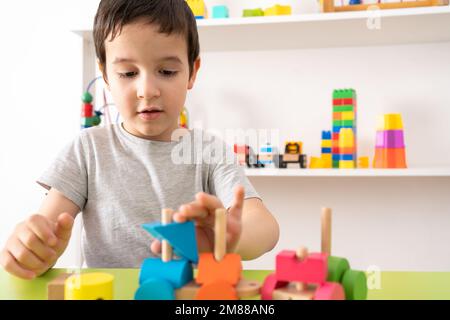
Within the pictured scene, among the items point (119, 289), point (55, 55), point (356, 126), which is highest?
point (55, 55)

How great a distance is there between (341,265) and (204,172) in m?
0.45

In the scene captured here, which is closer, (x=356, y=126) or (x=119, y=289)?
(x=119, y=289)

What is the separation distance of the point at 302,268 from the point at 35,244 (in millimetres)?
264

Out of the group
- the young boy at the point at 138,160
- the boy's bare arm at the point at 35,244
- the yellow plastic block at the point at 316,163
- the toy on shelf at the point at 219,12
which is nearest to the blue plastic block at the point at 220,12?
the toy on shelf at the point at 219,12

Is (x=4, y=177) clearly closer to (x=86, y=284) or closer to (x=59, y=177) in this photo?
(x=59, y=177)

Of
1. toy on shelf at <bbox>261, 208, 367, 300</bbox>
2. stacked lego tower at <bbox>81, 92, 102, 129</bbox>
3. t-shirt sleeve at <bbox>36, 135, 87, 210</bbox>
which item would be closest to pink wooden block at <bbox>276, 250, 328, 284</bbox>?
toy on shelf at <bbox>261, 208, 367, 300</bbox>

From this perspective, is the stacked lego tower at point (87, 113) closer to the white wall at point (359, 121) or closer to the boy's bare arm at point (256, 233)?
the white wall at point (359, 121)

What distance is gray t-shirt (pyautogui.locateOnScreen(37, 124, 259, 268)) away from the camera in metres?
0.79

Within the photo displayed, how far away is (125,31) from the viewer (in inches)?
28.1

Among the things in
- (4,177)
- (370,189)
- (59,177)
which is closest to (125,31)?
(59,177)

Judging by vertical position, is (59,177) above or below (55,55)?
below
